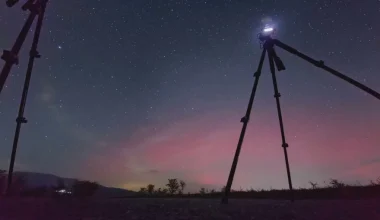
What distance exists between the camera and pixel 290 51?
1328cm

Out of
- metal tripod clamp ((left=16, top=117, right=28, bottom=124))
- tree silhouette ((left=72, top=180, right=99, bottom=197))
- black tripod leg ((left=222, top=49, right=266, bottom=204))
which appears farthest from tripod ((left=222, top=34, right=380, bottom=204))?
tree silhouette ((left=72, top=180, right=99, bottom=197))

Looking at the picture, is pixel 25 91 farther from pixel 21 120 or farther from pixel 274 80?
pixel 274 80

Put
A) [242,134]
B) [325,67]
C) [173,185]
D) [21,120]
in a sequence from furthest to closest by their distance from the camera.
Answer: [173,185]
[325,67]
[242,134]
[21,120]

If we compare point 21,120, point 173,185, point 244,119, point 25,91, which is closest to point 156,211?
point 244,119

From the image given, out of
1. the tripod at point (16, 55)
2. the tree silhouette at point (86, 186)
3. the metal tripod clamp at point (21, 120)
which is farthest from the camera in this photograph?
the tree silhouette at point (86, 186)

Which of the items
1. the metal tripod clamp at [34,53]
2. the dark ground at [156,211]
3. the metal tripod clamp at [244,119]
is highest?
the metal tripod clamp at [34,53]

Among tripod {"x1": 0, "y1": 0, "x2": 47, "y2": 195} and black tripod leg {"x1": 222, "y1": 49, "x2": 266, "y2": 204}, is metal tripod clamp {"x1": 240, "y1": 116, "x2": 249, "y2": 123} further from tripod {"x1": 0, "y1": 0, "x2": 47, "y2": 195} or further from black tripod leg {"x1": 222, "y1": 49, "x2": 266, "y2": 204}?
tripod {"x1": 0, "y1": 0, "x2": 47, "y2": 195}

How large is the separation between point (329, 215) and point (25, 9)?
11.3 meters

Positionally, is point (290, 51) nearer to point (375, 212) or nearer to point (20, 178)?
point (375, 212)

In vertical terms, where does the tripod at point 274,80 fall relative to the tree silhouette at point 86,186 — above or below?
above

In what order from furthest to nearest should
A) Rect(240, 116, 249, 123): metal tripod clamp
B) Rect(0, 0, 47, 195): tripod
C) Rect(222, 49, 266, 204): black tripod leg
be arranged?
Rect(240, 116, 249, 123): metal tripod clamp, Rect(222, 49, 266, 204): black tripod leg, Rect(0, 0, 47, 195): tripod

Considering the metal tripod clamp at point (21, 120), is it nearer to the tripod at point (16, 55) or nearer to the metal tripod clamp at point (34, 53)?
the tripod at point (16, 55)

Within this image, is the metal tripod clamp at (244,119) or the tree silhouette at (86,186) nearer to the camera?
the metal tripod clamp at (244,119)

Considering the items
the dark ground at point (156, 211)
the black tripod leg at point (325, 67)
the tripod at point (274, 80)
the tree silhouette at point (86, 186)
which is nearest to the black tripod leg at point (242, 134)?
the tripod at point (274, 80)
